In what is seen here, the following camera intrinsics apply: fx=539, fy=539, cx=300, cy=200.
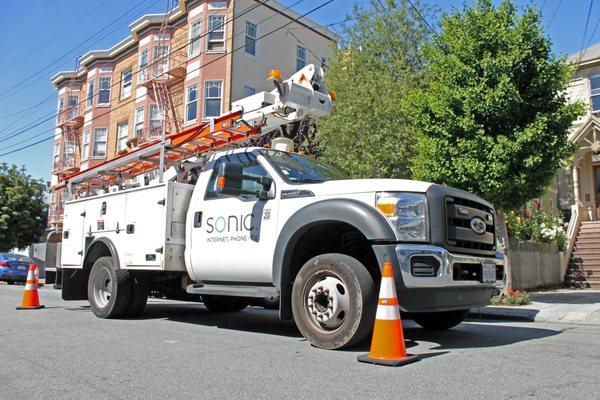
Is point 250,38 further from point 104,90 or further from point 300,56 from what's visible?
point 104,90

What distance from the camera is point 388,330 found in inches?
191

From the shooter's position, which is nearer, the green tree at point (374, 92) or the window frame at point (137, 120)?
the green tree at point (374, 92)

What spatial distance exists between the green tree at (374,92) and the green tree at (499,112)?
2.56 meters

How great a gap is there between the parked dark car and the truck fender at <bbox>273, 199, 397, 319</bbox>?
1874cm

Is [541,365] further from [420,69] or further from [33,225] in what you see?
[33,225]

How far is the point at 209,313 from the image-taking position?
9484mm

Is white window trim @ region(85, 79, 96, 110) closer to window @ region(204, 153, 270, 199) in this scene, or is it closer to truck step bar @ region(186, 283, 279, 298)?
window @ region(204, 153, 270, 199)

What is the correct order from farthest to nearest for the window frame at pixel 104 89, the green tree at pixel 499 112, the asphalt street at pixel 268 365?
the window frame at pixel 104 89 → the green tree at pixel 499 112 → the asphalt street at pixel 268 365

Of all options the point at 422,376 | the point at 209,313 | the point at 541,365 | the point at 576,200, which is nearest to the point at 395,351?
the point at 422,376

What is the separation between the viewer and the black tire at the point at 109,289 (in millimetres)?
8102

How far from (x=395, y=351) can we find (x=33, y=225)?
107 ft

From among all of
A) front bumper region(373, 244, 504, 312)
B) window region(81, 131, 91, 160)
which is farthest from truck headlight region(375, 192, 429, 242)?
window region(81, 131, 91, 160)

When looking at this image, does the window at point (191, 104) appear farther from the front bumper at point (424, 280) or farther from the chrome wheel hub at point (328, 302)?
the front bumper at point (424, 280)

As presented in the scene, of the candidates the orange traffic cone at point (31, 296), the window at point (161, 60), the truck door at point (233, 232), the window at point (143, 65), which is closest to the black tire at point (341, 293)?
the truck door at point (233, 232)
